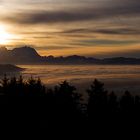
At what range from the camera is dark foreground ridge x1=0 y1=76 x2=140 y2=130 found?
47312 millimetres

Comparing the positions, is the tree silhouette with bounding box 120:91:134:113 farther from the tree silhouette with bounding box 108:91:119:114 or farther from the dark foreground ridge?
the tree silhouette with bounding box 108:91:119:114

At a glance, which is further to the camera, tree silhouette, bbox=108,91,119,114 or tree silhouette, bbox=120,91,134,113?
tree silhouette, bbox=120,91,134,113

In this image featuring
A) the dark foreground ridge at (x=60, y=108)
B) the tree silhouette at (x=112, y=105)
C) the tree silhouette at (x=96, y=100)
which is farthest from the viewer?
the tree silhouette at (x=112, y=105)

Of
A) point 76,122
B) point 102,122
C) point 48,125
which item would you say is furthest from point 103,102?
point 48,125

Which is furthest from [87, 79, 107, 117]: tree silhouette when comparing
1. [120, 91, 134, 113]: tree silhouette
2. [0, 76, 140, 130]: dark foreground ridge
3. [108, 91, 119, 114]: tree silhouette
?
[120, 91, 134, 113]: tree silhouette

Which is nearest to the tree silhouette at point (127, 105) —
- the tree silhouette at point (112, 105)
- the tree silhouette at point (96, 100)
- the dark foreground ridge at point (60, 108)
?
the dark foreground ridge at point (60, 108)

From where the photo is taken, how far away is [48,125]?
1869 inches

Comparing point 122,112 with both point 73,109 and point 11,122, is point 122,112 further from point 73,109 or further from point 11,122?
point 11,122

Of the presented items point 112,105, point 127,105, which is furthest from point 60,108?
point 127,105

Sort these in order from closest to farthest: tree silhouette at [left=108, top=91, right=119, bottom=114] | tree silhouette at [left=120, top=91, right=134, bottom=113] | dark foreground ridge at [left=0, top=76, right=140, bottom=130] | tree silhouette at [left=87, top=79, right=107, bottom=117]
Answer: dark foreground ridge at [left=0, top=76, right=140, bottom=130] → tree silhouette at [left=87, top=79, right=107, bottom=117] → tree silhouette at [left=108, top=91, right=119, bottom=114] → tree silhouette at [left=120, top=91, right=134, bottom=113]

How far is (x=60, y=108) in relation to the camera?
5094 centimetres

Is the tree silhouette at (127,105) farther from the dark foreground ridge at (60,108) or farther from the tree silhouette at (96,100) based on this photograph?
the tree silhouette at (96,100)

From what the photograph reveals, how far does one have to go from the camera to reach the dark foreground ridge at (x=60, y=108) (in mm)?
47312

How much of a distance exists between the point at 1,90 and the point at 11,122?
882cm
